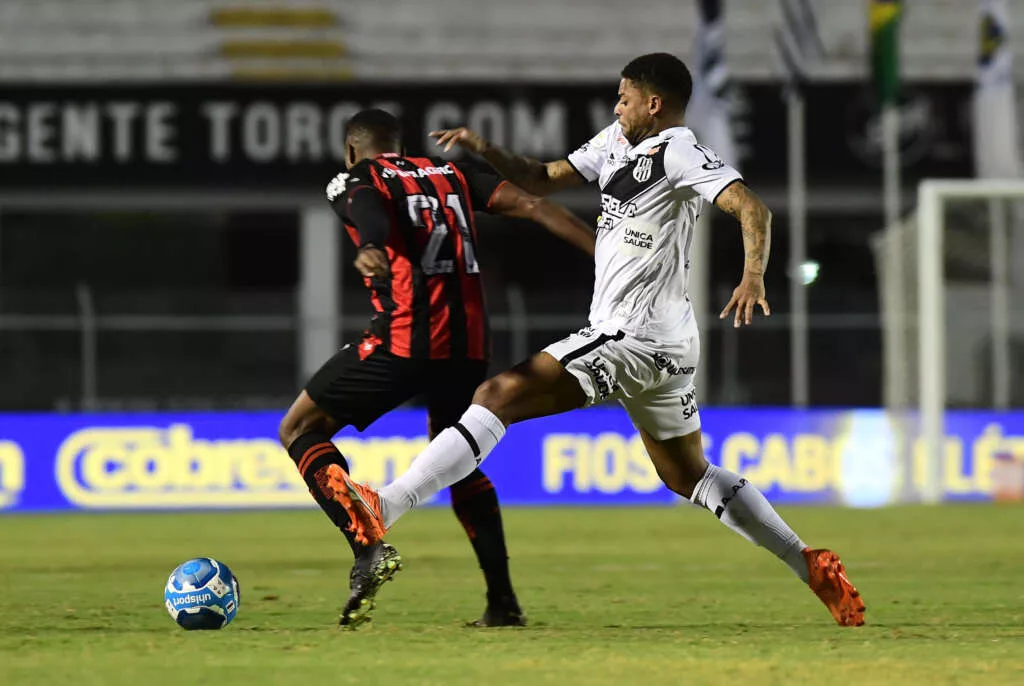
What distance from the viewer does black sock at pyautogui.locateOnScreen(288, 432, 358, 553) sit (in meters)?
6.62

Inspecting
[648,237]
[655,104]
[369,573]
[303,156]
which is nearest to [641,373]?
[648,237]

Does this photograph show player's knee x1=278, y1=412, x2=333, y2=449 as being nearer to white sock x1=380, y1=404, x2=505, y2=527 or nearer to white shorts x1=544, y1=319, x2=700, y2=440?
white sock x1=380, y1=404, x2=505, y2=527

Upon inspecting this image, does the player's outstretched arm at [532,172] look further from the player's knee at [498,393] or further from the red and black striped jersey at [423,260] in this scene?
the player's knee at [498,393]

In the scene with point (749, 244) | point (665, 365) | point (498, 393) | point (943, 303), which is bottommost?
point (498, 393)

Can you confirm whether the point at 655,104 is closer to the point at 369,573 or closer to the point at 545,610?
the point at 369,573

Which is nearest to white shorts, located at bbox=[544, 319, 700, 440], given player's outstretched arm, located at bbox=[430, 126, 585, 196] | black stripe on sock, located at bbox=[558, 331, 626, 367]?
black stripe on sock, located at bbox=[558, 331, 626, 367]

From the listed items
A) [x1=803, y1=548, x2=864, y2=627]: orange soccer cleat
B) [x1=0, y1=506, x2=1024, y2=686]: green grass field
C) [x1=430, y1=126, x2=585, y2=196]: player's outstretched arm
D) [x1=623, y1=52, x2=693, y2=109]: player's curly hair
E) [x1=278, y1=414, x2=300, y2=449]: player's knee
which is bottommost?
[x1=0, y1=506, x2=1024, y2=686]: green grass field

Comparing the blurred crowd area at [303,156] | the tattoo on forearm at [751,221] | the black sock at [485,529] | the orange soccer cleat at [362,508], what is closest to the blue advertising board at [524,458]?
the blurred crowd area at [303,156]

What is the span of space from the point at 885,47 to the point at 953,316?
433 centimetres

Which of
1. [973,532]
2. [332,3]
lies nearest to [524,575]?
[973,532]

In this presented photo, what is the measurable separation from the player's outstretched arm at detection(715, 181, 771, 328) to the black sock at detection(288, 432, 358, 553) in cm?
155

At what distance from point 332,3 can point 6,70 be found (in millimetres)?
5119

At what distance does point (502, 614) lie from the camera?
7.09m

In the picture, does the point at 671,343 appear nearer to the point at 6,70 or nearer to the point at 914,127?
the point at 914,127
